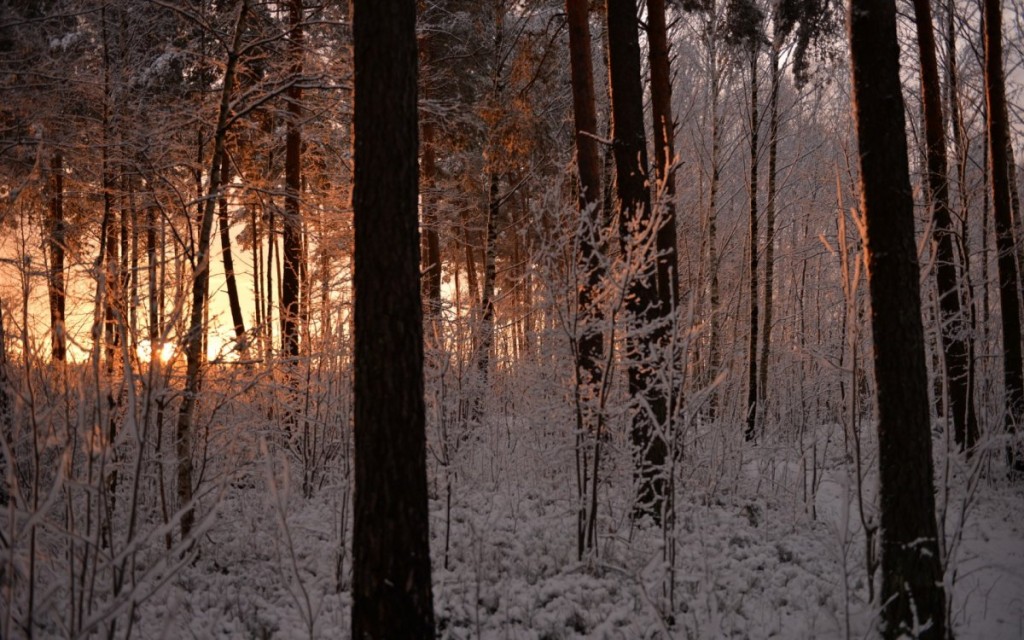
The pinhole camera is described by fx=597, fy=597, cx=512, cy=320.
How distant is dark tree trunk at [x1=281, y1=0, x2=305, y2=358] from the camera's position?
7.42m

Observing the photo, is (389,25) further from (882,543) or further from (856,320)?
(882,543)

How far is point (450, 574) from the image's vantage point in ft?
18.2

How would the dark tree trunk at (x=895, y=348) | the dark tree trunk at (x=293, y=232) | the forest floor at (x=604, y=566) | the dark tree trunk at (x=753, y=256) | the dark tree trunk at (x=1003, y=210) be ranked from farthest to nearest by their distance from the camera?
1. the dark tree trunk at (x=753, y=256)
2. the dark tree trunk at (x=1003, y=210)
3. the dark tree trunk at (x=293, y=232)
4. the forest floor at (x=604, y=566)
5. the dark tree trunk at (x=895, y=348)

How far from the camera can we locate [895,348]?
4.17 m

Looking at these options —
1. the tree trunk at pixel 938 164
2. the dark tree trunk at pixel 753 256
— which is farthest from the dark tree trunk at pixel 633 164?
the dark tree trunk at pixel 753 256

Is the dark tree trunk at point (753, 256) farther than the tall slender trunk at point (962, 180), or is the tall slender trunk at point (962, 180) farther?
the dark tree trunk at point (753, 256)

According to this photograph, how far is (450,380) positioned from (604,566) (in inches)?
138

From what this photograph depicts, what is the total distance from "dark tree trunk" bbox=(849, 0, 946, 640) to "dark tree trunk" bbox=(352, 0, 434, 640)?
3.19 metres

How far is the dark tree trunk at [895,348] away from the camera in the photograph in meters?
4.10

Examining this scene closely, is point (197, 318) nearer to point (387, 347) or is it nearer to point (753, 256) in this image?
point (387, 347)

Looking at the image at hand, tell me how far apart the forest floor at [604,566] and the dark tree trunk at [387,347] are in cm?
43

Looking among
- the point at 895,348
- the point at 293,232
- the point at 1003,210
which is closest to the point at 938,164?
the point at 1003,210

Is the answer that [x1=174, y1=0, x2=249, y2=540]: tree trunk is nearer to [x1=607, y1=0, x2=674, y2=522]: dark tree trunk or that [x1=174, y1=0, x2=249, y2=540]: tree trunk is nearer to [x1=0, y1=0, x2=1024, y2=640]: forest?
[x1=0, y1=0, x2=1024, y2=640]: forest

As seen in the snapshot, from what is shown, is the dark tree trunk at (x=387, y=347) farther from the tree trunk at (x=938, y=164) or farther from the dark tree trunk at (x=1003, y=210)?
the dark tree trunk at (x=1003, y=210)
